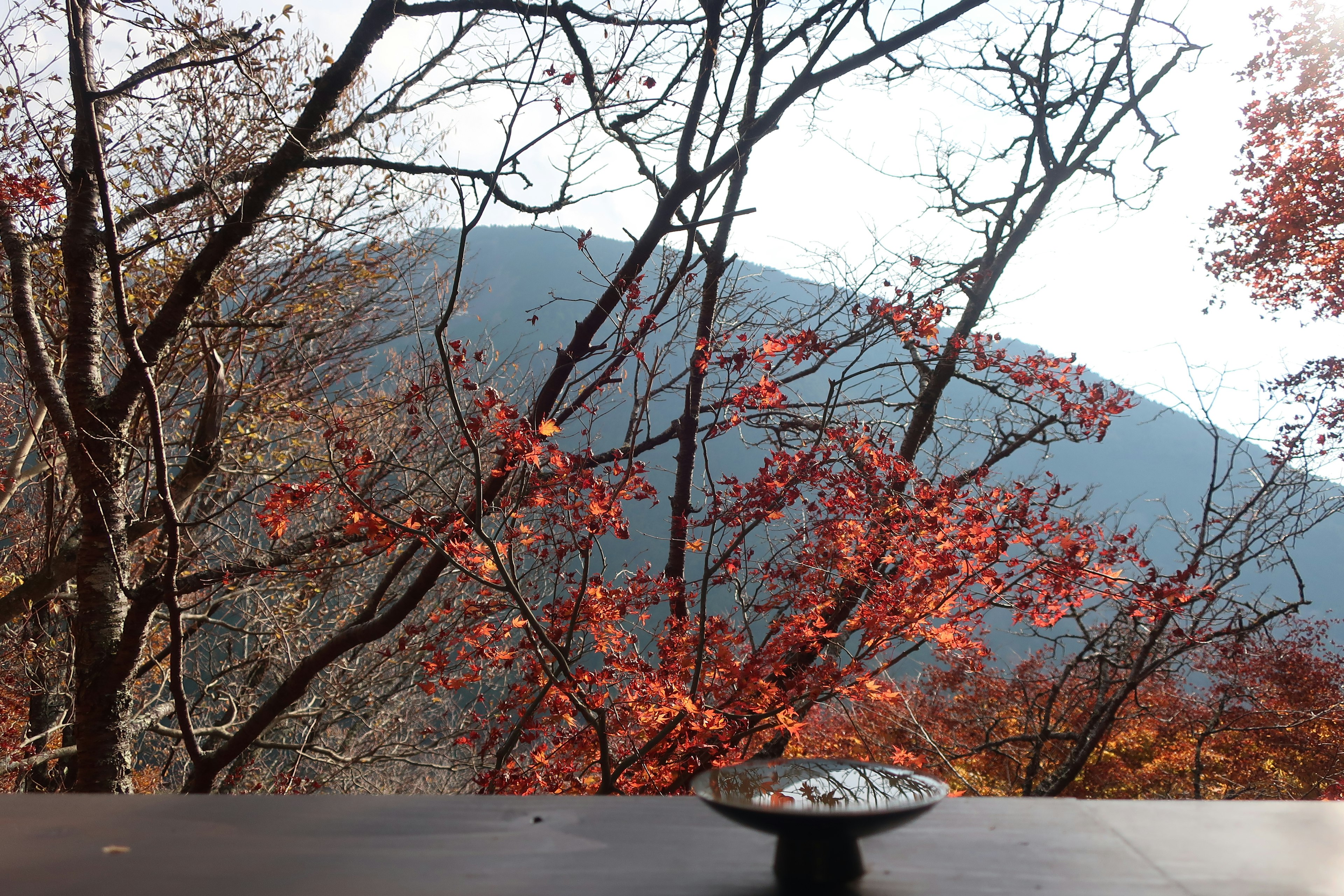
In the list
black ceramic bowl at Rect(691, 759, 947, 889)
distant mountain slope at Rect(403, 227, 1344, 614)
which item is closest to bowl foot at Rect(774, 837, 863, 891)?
black ceramic bowl at Rect(691, 759, 947, 889)

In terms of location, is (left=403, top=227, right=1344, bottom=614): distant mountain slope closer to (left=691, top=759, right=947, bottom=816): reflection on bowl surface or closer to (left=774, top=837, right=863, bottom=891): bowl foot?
(left=691, top=759, right=947, bottom=816): reflection on bowl surface

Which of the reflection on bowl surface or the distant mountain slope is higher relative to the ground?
the distant mountain slope

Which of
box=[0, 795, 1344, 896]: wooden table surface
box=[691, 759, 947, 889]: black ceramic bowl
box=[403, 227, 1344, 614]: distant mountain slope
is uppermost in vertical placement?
box=[403, 227, 1344, 614]: distant mountain slope

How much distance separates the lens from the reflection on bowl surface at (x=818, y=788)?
81cm

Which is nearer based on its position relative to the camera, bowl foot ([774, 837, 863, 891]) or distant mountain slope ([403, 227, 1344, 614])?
bowl foot ([774, 837, 863, 891])

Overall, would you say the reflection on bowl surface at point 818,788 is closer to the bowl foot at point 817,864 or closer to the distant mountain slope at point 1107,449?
the bowl foot at point 817,864

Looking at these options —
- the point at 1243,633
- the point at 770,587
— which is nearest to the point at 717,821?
the point at 770,587

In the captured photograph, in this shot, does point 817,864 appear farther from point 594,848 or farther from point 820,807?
point 594,848

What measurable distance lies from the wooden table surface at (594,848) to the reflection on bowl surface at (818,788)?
0.16ft

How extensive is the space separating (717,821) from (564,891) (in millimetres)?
238

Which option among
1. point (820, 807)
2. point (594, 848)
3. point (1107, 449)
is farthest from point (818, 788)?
point (1107, 449)

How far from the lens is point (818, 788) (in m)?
0.95

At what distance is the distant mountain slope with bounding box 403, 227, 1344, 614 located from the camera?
104 feet

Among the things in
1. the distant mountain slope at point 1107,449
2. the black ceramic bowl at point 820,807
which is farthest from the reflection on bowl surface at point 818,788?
the distant mountain slope at point 1107,449
